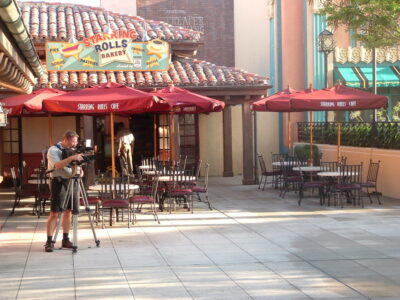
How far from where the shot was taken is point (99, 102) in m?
14.1

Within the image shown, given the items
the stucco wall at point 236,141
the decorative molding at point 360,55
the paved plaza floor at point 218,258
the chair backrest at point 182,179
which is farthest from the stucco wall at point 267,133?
the paved plaza floor at point 218,258

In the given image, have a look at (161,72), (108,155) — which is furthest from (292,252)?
(108,155)

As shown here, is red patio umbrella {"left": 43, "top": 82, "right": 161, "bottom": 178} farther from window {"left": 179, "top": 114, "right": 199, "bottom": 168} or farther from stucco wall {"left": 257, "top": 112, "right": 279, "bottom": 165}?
stucco wall {"left": 257, "top": 112, "right": 279, "bottom": 165}

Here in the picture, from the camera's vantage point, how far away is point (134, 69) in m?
22.7

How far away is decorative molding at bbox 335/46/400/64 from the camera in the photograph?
28.9m

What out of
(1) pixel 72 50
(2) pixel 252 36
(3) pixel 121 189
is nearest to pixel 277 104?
(3) pixel 121 189

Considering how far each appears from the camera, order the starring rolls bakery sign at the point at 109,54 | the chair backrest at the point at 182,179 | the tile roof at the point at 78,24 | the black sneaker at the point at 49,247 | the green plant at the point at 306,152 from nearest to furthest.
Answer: the black sneaker at the point at 49,247, the chair backrest at the point at 182,179, the green plant at the point at 306,152, the starring rolls bakery sign at the point at 109,54, the tile roof at the point at 78,24

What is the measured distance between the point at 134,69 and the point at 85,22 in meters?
4.20

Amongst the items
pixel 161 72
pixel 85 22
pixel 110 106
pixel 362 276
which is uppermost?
pixel 85 22

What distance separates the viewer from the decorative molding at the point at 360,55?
94.9ft

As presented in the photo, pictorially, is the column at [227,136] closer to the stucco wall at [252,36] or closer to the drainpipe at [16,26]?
the stucco wall at [252,36]

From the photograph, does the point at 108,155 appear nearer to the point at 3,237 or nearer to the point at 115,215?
the point at 115,215

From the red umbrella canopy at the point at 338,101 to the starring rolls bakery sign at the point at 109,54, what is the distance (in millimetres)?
6699

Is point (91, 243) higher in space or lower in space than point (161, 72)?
lower
